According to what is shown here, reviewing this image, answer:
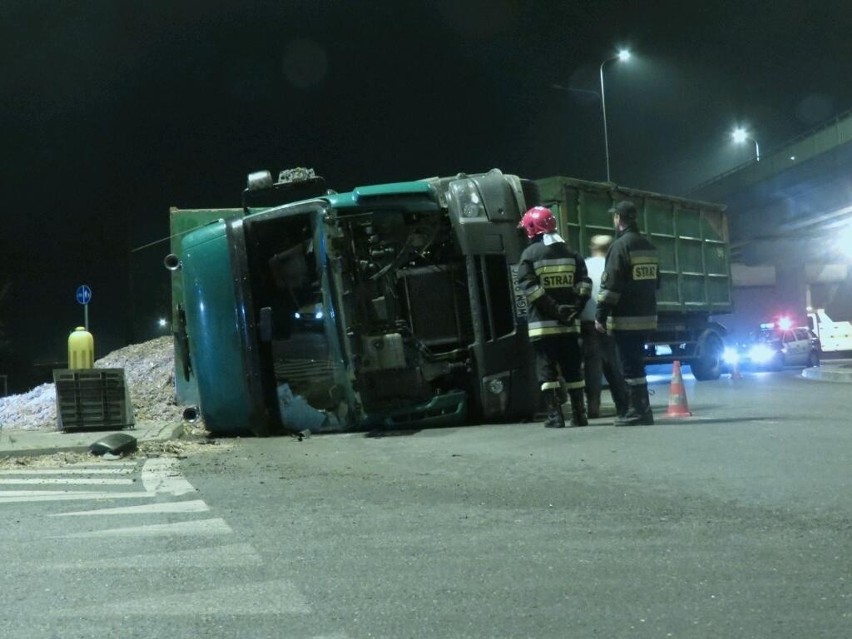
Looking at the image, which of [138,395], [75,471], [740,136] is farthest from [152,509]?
[740,136]

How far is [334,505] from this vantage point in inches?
227

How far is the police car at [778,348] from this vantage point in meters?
29.1

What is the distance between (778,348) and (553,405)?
22.2m

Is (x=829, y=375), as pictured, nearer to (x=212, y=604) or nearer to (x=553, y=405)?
(x=553, y=405)

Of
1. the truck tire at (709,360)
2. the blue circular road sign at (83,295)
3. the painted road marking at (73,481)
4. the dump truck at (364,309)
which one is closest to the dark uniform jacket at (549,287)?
the dump truck at (364,309)

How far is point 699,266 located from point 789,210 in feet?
59.2

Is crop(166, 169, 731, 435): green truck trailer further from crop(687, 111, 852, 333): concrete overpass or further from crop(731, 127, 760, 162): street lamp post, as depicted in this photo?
crop(731, 127, 760, 162): street lamp post

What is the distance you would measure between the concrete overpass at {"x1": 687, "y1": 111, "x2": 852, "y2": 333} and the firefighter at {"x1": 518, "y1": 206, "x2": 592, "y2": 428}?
17194mm

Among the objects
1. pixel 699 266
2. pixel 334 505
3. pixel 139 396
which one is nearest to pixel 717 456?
pixel 334 505

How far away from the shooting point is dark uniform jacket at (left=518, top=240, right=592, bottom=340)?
898cm

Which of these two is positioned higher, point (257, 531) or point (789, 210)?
point (789, 210)

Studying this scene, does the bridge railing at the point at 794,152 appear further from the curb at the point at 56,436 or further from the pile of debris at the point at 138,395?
the curb at the point at 56,436

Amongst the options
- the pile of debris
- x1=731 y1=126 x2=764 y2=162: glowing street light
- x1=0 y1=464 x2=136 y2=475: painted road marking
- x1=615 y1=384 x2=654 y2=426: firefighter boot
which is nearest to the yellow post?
the pile of debris

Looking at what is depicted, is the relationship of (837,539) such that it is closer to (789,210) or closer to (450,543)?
(450,543)
